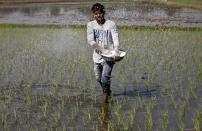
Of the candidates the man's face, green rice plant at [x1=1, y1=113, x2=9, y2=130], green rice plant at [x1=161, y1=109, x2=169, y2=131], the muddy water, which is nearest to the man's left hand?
the man's face

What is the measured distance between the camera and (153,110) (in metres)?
5.98

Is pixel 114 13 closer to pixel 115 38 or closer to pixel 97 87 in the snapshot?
pixel 97 87

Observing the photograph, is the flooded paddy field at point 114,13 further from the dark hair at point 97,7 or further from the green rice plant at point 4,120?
the green rice plant at point 4,120

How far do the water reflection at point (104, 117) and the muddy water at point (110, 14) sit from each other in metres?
11.8

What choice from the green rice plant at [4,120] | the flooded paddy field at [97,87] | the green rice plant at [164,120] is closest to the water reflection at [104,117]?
the flooded paddy field at [97,87]

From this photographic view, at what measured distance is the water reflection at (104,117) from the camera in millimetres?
5285

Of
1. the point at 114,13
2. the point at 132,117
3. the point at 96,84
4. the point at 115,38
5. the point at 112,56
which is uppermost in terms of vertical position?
the point at 115,38

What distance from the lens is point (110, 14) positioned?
2409cm

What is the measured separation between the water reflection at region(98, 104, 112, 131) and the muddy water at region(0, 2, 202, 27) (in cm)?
1185

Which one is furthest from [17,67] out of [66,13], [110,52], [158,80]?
[66,13]

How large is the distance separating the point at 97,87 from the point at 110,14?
664 inches

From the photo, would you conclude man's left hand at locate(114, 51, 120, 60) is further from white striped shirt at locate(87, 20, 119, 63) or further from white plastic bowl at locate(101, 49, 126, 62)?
white striped shirt at locate(87, 20, 119, 63)

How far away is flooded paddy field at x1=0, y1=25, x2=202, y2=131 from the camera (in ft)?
18.2

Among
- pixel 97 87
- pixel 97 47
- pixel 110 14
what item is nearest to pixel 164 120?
pixel 97 47
